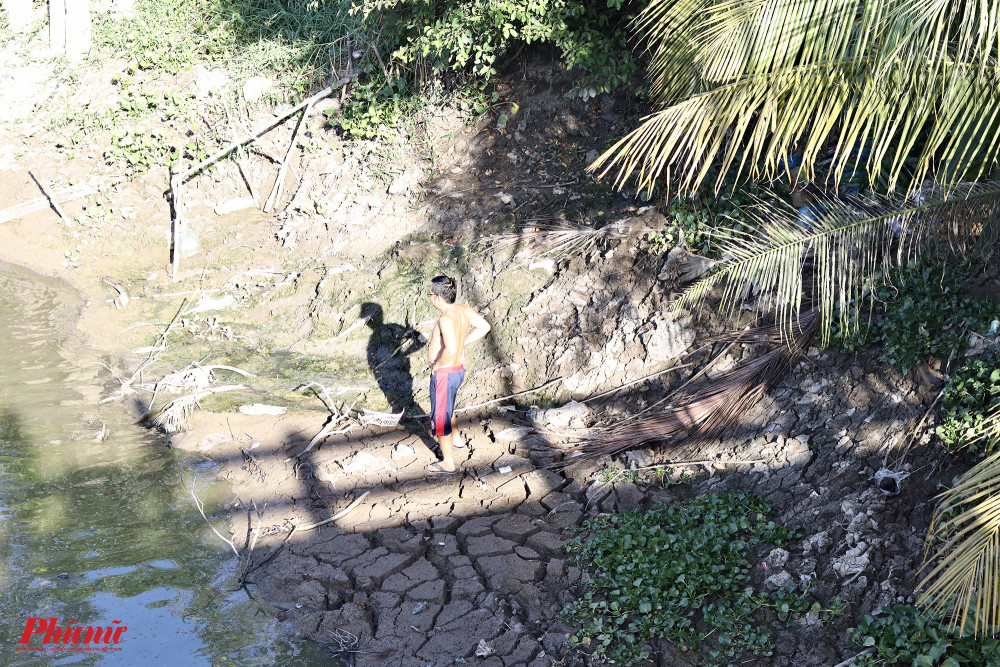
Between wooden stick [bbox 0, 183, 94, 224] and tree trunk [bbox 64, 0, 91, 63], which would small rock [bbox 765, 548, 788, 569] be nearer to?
wooden stick [bbox 0, 183, 94, 224]

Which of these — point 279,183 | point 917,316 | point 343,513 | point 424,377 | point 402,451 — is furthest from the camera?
point 279,183

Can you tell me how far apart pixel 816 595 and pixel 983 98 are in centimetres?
282

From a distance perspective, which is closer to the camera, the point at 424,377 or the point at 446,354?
the point at 446,354

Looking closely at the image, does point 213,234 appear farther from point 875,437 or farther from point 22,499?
point 875,437

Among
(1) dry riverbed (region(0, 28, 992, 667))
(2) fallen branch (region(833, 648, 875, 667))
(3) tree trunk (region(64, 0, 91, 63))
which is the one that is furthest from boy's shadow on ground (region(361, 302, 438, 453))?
(3) tree trunk (region(64, 0, 91, 63))

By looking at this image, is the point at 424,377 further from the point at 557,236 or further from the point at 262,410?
the point at 557,236

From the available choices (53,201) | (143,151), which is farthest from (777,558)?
(53,201)

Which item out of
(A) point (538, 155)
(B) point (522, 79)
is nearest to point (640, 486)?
(A) point (538, 155)

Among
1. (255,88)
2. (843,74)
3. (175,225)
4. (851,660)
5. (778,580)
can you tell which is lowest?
(851,660)

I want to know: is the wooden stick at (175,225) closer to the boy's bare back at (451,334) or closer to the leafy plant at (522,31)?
the leafy plant at (522,31)

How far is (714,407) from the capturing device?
6.21m

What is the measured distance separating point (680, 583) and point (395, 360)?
4004 millimetres

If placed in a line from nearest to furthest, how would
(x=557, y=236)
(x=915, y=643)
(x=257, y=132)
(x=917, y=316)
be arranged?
(x=915, y=643) < (x=917, y=316) < (x=557, y=236) < (x=257, y=132)

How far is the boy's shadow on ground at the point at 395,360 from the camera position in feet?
24.1
